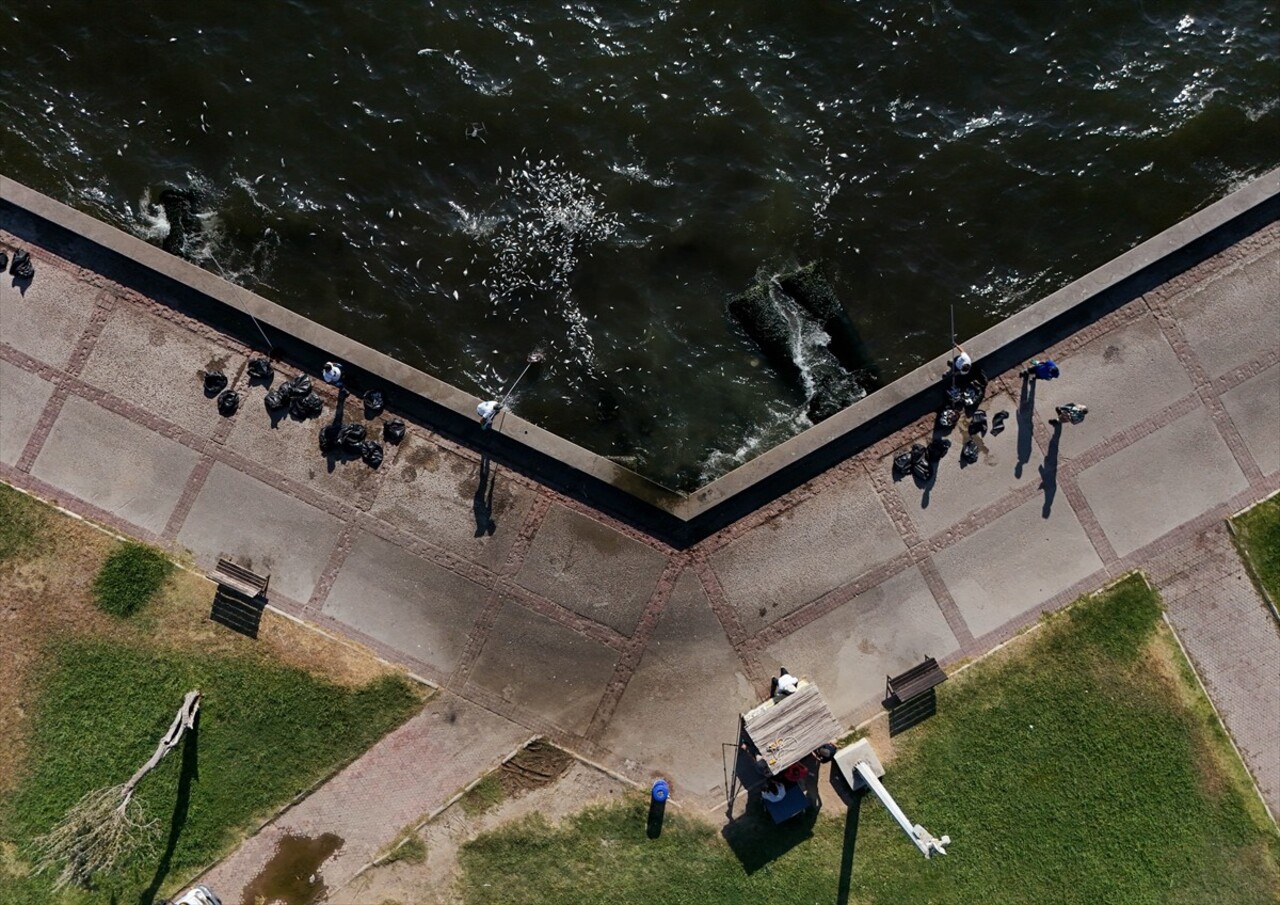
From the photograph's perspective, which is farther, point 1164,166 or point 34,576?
point 1164,166

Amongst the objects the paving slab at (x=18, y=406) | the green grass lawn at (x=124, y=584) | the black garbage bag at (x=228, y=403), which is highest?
the black garbage bag at (x=228, y=403)

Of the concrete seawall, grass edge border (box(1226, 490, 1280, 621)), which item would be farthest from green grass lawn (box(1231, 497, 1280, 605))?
the concrete seawall

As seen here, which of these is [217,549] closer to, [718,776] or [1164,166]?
[718,776]

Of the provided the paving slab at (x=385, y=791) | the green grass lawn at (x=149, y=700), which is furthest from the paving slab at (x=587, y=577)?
the green grass lawn at (x=149, y=700)

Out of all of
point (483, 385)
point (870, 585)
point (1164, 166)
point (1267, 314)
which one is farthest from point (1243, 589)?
point (483, 385)

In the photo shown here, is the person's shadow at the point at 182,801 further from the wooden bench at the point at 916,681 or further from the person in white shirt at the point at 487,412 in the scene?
the wooden bench at the point at 916,681

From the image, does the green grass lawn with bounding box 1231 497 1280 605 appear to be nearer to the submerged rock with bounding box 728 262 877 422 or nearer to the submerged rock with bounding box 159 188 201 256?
the submerged rock with bounding box 728 262 877 422
